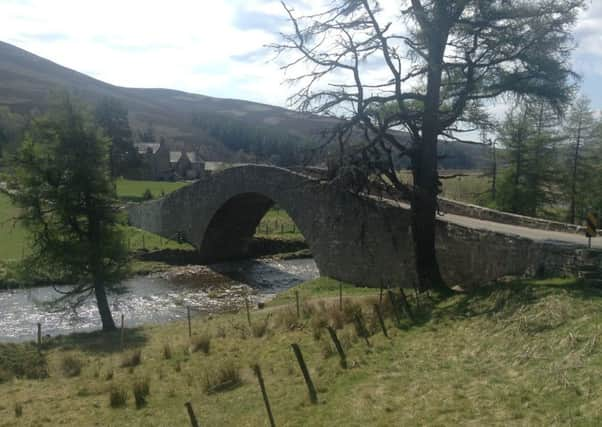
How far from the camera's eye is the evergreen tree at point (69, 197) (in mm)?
19641

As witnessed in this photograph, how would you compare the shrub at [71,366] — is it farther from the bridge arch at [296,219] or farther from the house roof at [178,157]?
the house roof at [178,157]

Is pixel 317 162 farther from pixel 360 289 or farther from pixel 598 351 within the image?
pixel 598 351

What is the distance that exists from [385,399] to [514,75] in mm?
10352

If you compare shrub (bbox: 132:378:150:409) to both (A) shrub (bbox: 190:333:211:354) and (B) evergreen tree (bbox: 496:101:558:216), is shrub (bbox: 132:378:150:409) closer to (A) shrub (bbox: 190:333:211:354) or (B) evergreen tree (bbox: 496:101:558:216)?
(A) shrub (bbox: 190:333:211:354)

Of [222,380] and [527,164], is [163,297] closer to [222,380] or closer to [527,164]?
[222,380]

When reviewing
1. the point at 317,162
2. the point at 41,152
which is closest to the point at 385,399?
the point at 317,162

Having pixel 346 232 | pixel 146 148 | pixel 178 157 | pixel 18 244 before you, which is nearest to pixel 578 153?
pixel 346 232

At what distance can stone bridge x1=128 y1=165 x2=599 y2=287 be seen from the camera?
595 inches

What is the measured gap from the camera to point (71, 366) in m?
14.7

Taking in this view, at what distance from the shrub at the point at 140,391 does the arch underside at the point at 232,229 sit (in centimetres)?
2511

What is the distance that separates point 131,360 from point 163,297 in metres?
13.5

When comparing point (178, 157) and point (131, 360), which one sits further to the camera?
point (178, 157)

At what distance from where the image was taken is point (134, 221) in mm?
50062

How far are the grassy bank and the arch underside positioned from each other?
21383 mm
